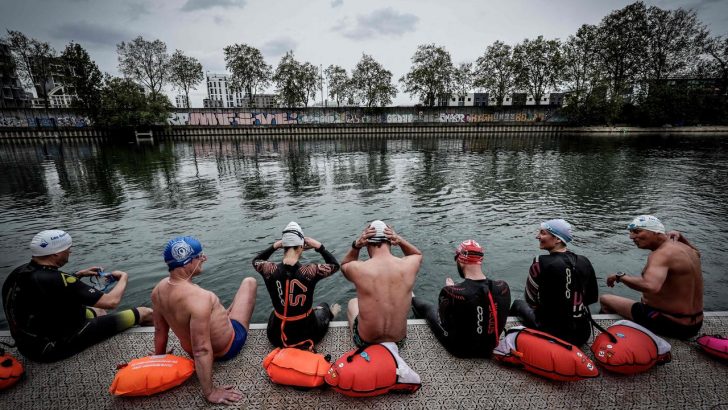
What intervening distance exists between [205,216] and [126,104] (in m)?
54.0

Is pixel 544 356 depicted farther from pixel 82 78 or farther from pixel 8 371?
pixel 82 78

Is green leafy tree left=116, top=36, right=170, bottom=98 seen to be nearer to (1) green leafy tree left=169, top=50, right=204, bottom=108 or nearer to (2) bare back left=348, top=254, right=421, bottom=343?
(1) green leafy tree left=169, top=50, right=204, bottom=108

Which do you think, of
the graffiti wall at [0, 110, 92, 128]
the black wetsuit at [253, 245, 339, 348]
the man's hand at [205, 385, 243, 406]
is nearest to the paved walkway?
the man's hand at [205, 385, 243, 406]

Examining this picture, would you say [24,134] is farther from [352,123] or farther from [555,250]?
[555,250]

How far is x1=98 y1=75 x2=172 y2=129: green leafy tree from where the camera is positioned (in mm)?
52094

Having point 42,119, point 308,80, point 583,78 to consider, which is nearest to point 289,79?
point 308,80

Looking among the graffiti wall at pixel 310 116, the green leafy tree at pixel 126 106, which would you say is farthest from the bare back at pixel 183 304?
the graffiti wall at pixel 310 116

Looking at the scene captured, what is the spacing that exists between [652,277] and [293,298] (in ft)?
15.2

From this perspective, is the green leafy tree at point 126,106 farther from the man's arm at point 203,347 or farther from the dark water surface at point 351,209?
the man's arm at point 203,347

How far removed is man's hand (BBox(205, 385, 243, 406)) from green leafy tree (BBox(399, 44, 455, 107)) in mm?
77697

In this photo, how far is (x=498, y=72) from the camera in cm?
7162

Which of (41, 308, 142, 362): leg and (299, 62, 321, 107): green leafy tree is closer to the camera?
(41, 308, 142, 362): leg

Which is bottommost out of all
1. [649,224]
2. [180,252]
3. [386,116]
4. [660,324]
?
[660,324]

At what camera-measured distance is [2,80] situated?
72688mm
